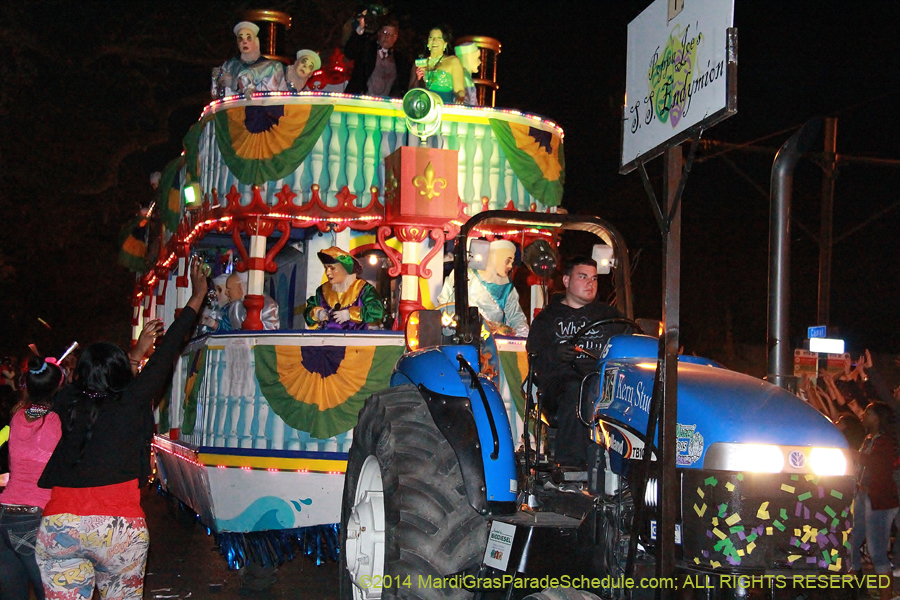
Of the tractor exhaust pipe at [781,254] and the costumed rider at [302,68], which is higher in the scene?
the costumed rider at [302,68]

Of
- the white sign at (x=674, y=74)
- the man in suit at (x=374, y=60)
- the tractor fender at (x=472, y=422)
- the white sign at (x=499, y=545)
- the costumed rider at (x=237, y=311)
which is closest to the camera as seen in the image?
the white sign at (x=674, y=74)

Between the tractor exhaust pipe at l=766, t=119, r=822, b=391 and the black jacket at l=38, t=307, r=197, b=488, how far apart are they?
440cm

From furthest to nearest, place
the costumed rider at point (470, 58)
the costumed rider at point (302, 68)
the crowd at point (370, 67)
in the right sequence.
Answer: the costumed rider at point (470, 58) → the costumed rider at point (302, 68) → the crowd at point (370, 67)

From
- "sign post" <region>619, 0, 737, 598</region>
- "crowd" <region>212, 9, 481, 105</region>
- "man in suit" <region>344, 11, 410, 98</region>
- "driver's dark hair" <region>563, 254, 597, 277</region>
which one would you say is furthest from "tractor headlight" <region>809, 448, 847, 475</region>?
"man in suit" <region>344, 11, 410, 98</region>

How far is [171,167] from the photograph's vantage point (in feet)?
41.8

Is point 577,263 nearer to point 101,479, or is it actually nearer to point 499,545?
point 499,545

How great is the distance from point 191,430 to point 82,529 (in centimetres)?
503

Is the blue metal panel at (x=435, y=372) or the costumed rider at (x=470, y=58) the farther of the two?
the costumed rider at (x=470, y=58)

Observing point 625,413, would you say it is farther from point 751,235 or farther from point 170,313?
point 751,235

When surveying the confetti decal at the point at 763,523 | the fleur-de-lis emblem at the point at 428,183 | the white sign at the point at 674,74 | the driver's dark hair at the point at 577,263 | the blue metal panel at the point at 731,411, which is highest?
the fleur-de-lis emblem at the point at 428,183

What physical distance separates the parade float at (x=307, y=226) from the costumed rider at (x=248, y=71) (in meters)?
0.54

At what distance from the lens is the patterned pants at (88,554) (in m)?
4.33

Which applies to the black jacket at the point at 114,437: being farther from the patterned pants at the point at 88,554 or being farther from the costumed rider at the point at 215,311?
the costumed rider at the point at 215,311

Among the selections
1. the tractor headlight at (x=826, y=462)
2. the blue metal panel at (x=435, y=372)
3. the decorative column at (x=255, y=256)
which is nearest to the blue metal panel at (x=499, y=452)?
the blue metal panel at (x=435, y=372)
